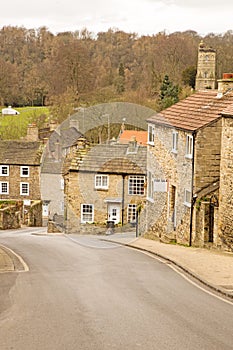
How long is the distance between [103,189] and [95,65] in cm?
4960

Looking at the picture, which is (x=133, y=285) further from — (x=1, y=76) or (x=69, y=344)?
(x=1, y=76)

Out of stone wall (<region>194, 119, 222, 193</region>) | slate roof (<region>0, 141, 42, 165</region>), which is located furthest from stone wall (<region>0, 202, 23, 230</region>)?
stone wall (<region>194, 119, 222, 193</region>)

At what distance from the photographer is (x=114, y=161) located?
30344 mm

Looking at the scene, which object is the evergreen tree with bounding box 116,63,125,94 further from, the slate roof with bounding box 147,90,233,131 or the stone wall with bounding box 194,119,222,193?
the stone wall with bounding box 194,119,222,193

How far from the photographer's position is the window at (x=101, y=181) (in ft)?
98.1

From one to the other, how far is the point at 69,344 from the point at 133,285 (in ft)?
16.5

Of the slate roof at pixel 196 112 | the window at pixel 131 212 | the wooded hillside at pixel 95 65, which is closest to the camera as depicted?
the slate roof at pixel 196 112

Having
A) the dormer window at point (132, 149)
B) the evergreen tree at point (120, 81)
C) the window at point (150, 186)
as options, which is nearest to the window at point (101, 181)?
the dormer window at point (132, 149)

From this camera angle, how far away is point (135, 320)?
387 inches

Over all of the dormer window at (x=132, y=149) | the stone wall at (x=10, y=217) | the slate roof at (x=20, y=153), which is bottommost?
the stone wall at (x=10, y=217)

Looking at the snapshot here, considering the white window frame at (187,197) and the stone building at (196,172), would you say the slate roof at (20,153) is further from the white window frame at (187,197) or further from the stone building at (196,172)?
the white window frame at (187,197)

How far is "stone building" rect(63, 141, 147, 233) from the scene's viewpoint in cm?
2930

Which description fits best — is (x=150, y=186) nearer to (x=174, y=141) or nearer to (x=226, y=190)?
(x=174, y=141)

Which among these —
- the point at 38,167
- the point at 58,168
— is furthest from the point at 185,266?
the point at 38,167
